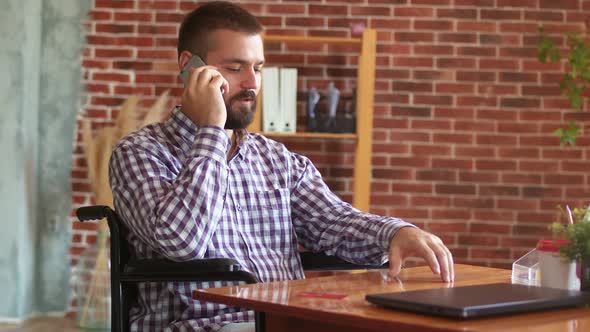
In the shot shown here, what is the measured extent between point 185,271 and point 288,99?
2.81 meters

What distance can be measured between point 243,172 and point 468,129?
279cm

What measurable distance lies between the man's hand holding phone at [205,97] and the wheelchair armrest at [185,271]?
38 cm

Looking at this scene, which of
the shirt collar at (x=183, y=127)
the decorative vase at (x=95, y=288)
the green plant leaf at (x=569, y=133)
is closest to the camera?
the shirt collar at (x=183, y=127)

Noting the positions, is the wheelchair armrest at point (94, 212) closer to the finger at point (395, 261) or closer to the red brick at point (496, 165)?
the finger at point (395, 261)

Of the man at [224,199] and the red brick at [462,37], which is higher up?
the red brick at [462,37]

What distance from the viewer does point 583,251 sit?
1666mm

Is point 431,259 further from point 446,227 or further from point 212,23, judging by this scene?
point 446,227

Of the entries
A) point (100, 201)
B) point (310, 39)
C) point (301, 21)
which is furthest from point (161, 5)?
point (100, 201)

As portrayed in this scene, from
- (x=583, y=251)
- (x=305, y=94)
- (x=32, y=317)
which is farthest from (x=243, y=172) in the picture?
(x=32, y=317)

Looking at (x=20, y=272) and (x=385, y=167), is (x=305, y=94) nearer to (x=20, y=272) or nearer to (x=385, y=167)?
(x=385, y=167)

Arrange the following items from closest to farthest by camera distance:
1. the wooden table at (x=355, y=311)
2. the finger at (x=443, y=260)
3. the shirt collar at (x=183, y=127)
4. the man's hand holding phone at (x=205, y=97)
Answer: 1. the wooden table at (x=355, y=311)
2. the finger at (x=443, y=260)
3. the man's hand holding phone at (x=205, y=97)
4. the shirt collar at (x=183, y=127)

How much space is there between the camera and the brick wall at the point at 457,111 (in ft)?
15.9

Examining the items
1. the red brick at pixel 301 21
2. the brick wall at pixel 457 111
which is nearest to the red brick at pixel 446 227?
the brick wall at pixel 457 111

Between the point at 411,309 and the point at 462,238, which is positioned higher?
the point at 411,309
